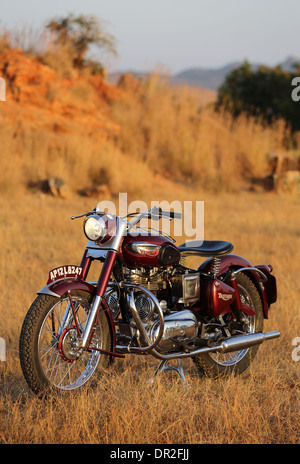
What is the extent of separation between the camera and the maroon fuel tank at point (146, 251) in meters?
4.40

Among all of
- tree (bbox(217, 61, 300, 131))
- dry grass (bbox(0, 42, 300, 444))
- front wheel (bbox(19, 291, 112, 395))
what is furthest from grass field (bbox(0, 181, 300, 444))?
tree (bbox(217, 61, 300, 131))

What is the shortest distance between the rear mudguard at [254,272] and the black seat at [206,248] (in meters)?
0.13

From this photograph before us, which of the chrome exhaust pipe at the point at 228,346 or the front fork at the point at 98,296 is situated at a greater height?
the front fork at the point at 98,296

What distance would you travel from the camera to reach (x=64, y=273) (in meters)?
4.33

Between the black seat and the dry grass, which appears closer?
the dry grass

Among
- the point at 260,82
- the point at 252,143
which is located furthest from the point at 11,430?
the point at 260,82

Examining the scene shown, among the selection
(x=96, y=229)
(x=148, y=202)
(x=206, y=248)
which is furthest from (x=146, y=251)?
(x=148, y=202)

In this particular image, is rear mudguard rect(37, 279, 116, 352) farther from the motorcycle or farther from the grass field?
the grass field

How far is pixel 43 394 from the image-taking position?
414cm

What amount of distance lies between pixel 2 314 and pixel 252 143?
1248 cm

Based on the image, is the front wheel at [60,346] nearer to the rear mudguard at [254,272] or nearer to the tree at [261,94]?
the rear mudguard at [254,272]

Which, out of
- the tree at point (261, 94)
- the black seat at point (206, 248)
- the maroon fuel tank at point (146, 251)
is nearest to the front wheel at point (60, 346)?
the maroon fuel tank at point (146, 251)

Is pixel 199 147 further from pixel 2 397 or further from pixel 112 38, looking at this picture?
pixel 2 397

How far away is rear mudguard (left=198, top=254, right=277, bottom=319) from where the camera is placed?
505cm
